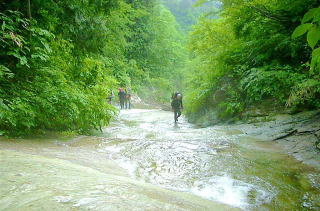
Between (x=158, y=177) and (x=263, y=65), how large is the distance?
6681 millimetres

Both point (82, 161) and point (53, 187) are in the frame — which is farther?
point (82, 161)

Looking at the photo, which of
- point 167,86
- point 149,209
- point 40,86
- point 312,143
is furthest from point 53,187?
point 167,86

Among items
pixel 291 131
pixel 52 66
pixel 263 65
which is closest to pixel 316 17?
pixel 291 131

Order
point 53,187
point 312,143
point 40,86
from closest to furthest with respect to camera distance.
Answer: point 53,187 → point 312,143 → point 40,86

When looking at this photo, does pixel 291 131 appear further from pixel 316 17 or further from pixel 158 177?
pixel 316 17

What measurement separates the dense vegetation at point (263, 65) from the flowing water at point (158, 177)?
221 centimetres

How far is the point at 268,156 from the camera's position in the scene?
5.04m

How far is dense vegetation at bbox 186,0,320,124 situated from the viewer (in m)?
7.04

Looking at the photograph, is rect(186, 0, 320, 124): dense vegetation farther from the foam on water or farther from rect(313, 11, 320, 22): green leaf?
rect(313, 11, 320, 22): green leaf

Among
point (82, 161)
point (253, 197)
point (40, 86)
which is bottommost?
point (253, 197)

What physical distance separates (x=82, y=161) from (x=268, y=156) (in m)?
3.45

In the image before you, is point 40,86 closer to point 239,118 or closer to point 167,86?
point 239,118

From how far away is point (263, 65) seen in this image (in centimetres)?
903

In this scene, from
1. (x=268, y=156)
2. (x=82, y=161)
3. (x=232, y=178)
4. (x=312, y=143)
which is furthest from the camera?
(x=312, y=143)
